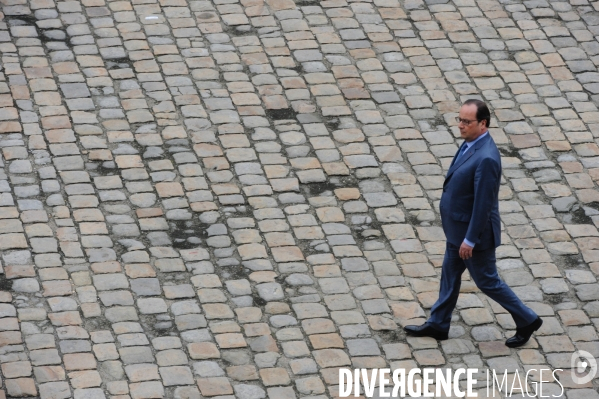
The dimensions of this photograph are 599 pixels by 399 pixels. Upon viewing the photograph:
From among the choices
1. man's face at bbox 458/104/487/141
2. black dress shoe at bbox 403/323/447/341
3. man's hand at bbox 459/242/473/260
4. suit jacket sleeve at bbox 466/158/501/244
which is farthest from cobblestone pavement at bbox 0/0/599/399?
man's face at bbox 458/104/487/141

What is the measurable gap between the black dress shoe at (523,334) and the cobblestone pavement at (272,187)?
0.22 feet

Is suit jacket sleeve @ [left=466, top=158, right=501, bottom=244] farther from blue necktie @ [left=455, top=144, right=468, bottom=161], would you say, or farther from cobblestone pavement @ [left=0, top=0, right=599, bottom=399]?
cobblestone pavement @ [left=0, top=0, right=599, bottom=399]

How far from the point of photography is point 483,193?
22.9ft

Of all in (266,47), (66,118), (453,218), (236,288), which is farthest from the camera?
(266,47)

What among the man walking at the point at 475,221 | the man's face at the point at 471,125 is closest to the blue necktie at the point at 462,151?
the man walking at the point at 475,221

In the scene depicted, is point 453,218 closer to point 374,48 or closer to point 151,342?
point 151,342

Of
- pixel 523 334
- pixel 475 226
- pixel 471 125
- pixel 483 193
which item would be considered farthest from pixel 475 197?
pixel 523 334

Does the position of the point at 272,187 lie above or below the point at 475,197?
below

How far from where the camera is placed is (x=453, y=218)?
7.19 meters

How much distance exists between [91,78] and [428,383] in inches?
189

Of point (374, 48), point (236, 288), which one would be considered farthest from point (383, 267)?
point (374, 48)

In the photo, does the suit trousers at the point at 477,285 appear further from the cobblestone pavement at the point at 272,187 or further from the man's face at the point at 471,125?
the man's face at the point at 471,125

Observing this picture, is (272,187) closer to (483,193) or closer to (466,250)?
(466,250)

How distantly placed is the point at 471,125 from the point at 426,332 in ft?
5.20
